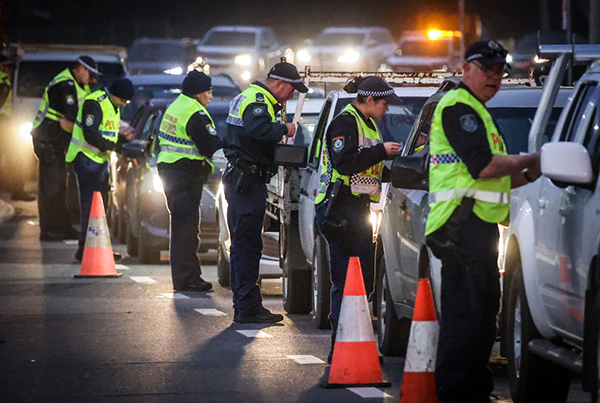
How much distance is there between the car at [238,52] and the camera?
40.1 metres

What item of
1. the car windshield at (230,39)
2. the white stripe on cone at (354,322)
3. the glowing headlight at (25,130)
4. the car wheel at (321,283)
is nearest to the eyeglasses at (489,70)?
the white stripe on cone at (354,322)

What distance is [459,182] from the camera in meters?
6.50

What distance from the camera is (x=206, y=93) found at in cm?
1262

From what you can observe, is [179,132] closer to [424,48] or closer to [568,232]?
[568,232]

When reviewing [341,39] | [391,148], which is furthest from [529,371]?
[341,39]

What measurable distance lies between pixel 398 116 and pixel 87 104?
494 centimetres

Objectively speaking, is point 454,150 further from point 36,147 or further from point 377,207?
point 36,147

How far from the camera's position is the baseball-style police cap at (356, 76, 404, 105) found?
8539 millimetres

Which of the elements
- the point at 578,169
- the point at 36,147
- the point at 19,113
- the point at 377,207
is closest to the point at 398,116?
the point at 377,207

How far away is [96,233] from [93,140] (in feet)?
4.65

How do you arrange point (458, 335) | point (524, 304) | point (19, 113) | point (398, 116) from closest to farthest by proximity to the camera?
point (458, 335)
point (524, 304)
point (398, 116)
point (19, 113)

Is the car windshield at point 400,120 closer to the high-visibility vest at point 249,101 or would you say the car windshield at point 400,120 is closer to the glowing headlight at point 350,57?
the high-visibility vest at point 249,101

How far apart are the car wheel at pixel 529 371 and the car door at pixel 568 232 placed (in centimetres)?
31

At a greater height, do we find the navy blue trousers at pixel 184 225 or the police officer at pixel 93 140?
the police officer at pixel 93 140
